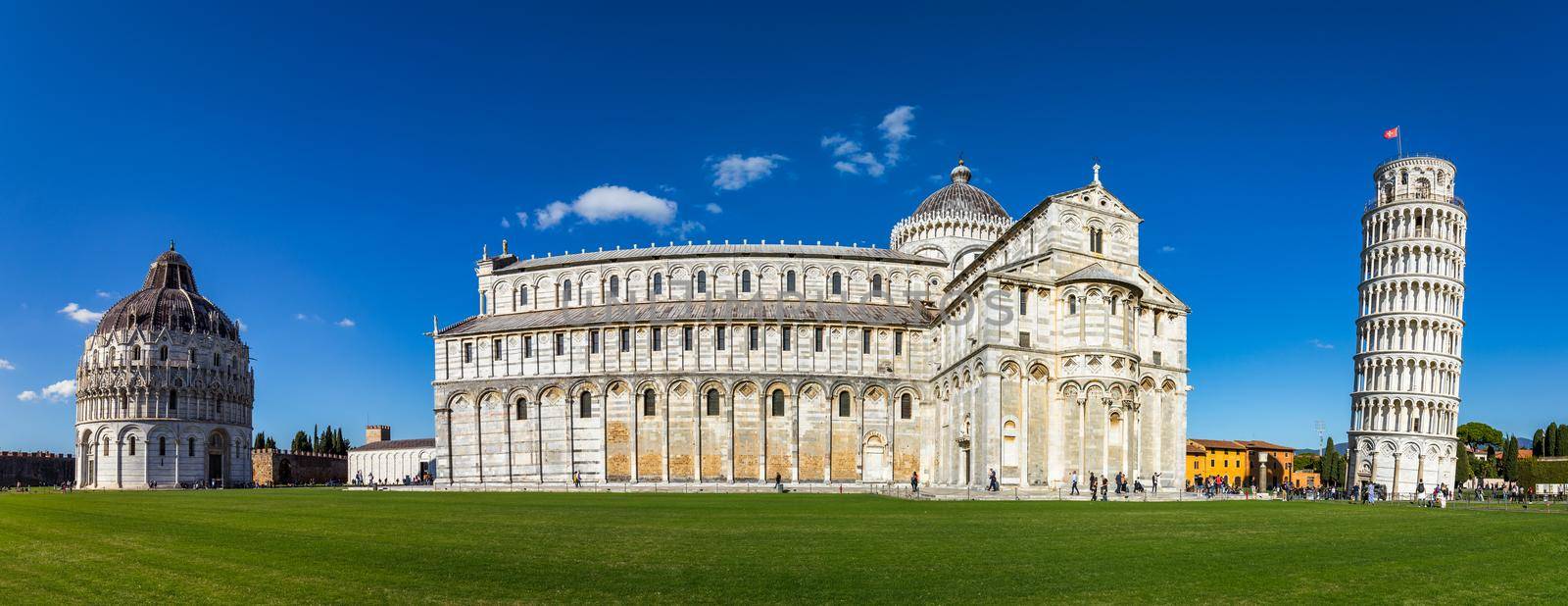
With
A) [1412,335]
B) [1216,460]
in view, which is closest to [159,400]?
[1412,335]

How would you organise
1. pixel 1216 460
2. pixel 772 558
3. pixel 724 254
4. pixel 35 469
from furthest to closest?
pixel 1216 460
pixel 35 469
pixel 724 254
pixel 772 558

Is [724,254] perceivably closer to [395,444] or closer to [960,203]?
[960,203]

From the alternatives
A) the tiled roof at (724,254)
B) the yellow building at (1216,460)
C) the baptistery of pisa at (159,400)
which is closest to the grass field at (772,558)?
the tiled roof at (724,254)

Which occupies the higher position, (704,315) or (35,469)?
(704,315)

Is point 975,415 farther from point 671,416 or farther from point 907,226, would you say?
point 907,226

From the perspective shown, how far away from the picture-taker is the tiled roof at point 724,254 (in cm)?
6744

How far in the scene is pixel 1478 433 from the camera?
122000 millimetres

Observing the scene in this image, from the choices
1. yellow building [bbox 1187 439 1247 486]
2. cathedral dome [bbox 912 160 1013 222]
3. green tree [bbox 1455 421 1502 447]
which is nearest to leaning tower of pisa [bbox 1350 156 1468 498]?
cathedral dome [bbox 912 160 1013 222]

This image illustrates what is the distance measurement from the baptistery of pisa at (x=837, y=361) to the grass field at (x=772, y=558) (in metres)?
22.0

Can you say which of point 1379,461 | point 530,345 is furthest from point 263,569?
point 1379,461

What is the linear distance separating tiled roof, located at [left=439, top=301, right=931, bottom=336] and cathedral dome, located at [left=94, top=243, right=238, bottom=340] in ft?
132

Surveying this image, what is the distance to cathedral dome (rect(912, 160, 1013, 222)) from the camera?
243 feet

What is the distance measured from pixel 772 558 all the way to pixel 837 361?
147 feet

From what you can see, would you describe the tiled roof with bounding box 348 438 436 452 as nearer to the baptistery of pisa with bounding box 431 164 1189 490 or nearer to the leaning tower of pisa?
the baptistery of pisa with bounding box 431 164 1189 490
